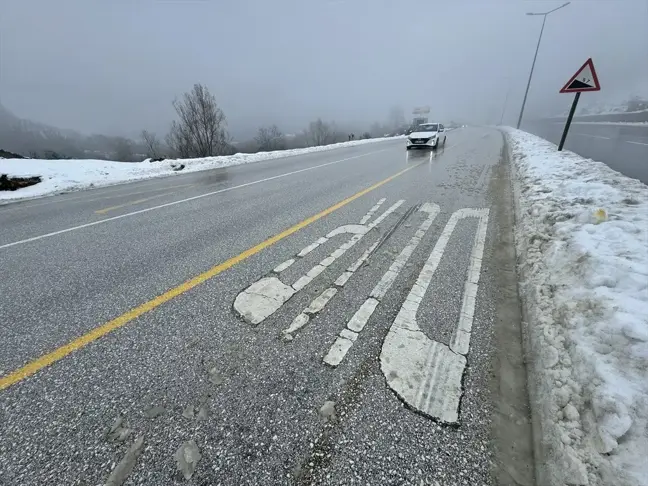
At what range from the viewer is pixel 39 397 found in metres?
2.03

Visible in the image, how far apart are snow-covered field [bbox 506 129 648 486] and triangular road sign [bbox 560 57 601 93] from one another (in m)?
6.12

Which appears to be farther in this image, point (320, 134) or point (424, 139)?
point (320, 134)

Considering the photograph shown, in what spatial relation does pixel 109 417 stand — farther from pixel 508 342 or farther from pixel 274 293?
pixel 508 342

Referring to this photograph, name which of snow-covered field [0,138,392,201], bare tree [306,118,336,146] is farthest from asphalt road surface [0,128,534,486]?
bare tree [306,118,336,146]

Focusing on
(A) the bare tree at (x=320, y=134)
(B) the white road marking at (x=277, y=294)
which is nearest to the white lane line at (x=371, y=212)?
(B) the white road marking at (x=277, y=294)

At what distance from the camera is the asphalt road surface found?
1667mm

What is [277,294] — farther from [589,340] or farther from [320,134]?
[320,134]

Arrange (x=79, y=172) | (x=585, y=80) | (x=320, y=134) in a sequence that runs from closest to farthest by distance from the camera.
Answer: (x=585, y=80), (x=79, y=172), (x=320, y=134)

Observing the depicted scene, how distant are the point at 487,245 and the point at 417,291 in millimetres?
1934

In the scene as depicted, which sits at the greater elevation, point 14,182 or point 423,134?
point 14,182

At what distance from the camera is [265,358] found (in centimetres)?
233

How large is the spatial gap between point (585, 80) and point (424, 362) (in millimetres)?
10528

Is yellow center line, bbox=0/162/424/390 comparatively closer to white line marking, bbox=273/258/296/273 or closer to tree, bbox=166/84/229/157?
white line marking, bbox=273/258/296/273

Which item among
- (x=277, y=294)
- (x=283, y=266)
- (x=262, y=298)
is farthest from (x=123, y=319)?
(x=283, y=266)
